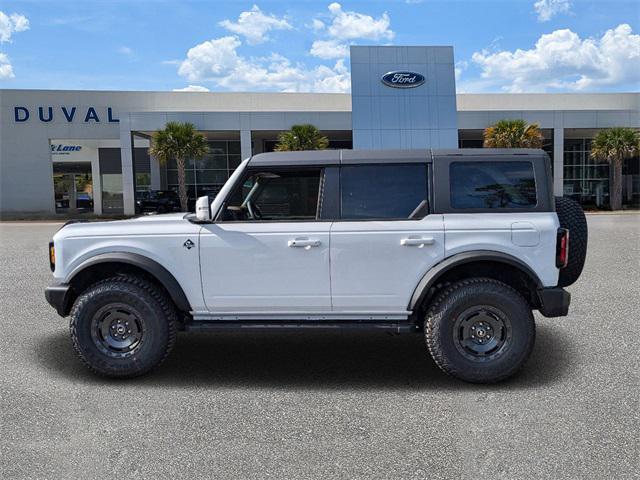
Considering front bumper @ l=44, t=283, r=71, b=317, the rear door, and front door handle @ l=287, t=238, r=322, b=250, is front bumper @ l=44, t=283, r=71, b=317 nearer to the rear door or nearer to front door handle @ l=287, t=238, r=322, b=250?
front door handle @ l=287, t=238, r=322, b=250

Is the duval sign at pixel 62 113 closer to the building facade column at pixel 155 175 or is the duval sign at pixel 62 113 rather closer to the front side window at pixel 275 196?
the building facade column at pixel 155 175

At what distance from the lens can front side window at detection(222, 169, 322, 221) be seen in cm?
457

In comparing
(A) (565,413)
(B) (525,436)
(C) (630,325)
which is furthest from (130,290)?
(C) (630,325)

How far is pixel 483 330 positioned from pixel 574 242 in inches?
47.6

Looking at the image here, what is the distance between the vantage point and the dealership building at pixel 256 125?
99.3 feet

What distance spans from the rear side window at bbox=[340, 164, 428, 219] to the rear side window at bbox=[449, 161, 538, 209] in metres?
0.28

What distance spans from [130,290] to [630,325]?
17.4 ft

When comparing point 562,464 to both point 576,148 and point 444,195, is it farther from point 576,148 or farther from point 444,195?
point 576,148

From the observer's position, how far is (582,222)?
4.70 meters

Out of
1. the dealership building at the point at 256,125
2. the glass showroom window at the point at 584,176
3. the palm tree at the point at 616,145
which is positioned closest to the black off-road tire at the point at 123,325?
the dealership building at the point at 256,125

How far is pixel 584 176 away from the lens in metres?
37.5

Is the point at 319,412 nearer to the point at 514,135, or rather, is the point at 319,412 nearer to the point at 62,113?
the point at 514,135

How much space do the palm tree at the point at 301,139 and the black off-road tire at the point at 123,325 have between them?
82.7 feet

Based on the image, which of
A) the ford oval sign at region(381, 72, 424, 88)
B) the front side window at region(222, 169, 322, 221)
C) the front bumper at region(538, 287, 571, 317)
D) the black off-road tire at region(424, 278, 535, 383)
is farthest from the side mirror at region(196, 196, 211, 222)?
the ford oval sign at region(381, 72, 424, 88)
